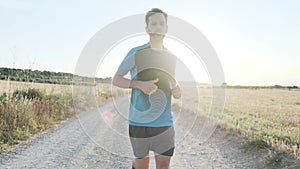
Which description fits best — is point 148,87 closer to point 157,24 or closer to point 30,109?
point 157,24

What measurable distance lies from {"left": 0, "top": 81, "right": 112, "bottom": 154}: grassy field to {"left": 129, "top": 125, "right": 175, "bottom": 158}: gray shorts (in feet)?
8.03

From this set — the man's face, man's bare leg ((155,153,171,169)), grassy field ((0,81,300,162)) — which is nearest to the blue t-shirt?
the man's face

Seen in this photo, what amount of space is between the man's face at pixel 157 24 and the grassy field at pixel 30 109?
2.49 m

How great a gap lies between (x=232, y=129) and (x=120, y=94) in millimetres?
5629

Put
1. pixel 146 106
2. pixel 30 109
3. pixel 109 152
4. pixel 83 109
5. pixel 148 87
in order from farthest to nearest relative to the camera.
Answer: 1. pixel 30 109
2. pixel 83 109
3. pixel 109 152
4. pixel 146 106
5. pixel 148 87

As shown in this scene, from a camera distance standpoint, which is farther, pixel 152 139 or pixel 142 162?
pixel 142 162

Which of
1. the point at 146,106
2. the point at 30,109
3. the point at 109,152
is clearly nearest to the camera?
the point at 146,106

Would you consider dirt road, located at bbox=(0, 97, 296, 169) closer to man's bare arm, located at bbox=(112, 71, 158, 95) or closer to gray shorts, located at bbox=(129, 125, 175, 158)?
gray shorts, located at bbox=(129, 125, 175, 158)

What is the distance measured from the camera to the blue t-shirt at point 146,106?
10.2 feet

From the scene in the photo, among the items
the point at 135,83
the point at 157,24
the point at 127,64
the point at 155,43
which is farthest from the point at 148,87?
the point at 157,24

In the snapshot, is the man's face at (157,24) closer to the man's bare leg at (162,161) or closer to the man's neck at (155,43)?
Result: the man's neck at (155,43)

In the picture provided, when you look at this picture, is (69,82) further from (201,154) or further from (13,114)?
(201,154)

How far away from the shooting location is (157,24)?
3.21 metres

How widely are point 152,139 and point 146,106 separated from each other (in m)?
0.27
